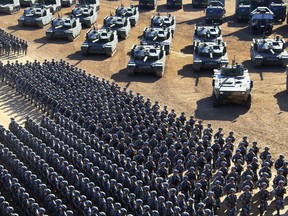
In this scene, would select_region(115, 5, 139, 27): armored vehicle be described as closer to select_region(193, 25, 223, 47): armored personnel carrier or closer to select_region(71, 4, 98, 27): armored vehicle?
select_region(71, 4, 98, 27): armored vehicle

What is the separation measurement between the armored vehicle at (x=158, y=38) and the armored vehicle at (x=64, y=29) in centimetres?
575

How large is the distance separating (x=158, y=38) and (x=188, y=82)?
579 centimetres

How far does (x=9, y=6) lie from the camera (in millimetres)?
48125

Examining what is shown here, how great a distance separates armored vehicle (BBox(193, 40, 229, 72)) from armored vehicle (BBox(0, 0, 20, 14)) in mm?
20940

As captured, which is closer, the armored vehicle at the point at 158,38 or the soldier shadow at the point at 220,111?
the soldier shadow at the point at 220,111

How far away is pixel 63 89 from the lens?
2759 centimetres

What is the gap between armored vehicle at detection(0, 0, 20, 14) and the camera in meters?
48.2

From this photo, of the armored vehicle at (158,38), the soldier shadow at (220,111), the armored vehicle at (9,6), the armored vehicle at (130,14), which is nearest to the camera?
the soldier shadow at (220,111)

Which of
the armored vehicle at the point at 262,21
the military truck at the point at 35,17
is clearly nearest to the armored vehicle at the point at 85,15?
the military truck at the point at 35,17

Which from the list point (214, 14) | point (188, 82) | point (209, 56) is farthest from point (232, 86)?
point (214, 14)

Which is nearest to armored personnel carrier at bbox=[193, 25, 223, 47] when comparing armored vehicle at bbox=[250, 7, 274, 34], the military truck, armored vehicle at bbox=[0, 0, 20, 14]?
armored vehicle at bbox=[250, 7, 274, 34]

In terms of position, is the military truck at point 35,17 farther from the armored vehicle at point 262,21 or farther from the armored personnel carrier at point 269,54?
the armored personnel carrier at point 269,54

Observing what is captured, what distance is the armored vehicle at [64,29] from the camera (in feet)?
130

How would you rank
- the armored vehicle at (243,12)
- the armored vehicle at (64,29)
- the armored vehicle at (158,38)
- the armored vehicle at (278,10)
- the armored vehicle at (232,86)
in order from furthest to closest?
1. the armored vehicle at (243,12)
2. the armored vehicle at (278,10)
3. the armored vehicle at (64,29)
4. the armored vehicle at (158,38)
5. the armored vehicle at (232,86)
